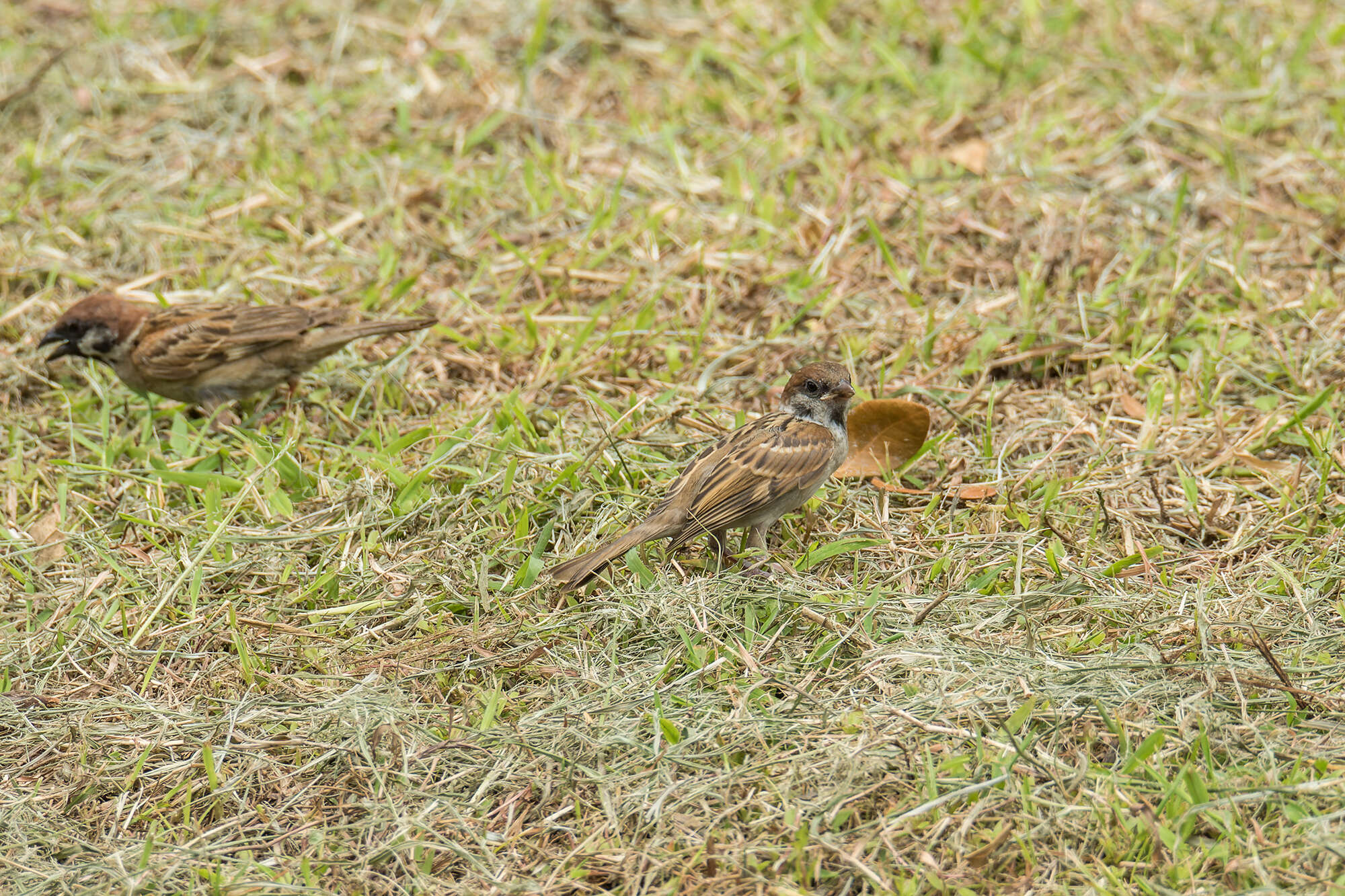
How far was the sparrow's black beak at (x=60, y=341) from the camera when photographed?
600 centimetres

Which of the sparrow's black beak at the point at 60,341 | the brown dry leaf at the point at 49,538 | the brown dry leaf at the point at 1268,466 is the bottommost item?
the brown dry leaf at the point at 49,538

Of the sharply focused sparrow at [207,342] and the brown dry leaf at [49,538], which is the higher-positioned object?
the sharply focused sparrow at [207,342]

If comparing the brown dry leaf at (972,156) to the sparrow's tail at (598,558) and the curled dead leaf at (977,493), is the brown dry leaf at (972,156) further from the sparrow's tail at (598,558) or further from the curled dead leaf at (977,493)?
the sparrow's tail at (598,558)

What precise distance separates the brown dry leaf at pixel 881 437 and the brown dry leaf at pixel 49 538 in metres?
3.07

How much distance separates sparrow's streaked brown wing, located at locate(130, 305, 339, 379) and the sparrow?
1988mm

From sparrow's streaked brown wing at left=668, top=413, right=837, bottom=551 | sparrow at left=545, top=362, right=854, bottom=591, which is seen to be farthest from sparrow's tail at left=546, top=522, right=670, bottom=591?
sparrow's streaked brown wing at left=668, top=413, right=837, bottom=551

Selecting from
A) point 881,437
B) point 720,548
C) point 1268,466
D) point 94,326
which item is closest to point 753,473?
point 720,548

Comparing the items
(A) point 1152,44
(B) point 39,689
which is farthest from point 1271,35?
(B) point 39,689

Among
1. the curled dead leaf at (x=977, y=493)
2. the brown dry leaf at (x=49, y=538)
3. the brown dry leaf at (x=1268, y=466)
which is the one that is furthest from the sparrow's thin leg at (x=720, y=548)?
the brown dry leaf at (x=49, y=538)

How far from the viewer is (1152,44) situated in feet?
26.9

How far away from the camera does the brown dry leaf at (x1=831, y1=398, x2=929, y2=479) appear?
17.3ft

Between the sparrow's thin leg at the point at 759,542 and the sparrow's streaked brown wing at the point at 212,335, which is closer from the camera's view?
the sparrow's thin leg at the point at 759,542

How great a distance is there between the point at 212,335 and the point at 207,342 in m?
0.06

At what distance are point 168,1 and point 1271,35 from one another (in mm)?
7245
